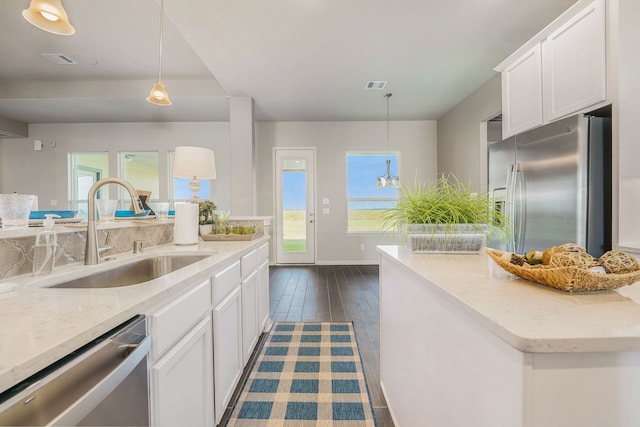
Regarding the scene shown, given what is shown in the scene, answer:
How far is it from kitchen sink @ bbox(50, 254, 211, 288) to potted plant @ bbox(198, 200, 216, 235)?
729 mm

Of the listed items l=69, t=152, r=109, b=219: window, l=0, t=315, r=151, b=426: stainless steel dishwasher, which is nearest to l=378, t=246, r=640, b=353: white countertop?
l=0, t=315, r=151, b=426: stainless steel dishwasher

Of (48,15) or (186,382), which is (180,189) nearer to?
(48,15)

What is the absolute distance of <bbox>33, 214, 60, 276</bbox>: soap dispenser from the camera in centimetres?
104

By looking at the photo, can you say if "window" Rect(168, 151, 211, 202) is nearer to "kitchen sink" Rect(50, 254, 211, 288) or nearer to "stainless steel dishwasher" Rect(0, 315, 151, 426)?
"kitchen sink" Rect(50, 254, 211, 288)

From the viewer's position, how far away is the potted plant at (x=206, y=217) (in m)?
2.41

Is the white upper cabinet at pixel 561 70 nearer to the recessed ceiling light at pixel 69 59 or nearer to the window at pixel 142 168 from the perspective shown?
the recessed ceiling light at pixel 69 59

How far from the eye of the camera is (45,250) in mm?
1057

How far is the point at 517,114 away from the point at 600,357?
2.69 meters

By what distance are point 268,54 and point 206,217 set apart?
75.1 inches

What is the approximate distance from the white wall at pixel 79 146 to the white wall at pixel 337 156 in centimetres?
96

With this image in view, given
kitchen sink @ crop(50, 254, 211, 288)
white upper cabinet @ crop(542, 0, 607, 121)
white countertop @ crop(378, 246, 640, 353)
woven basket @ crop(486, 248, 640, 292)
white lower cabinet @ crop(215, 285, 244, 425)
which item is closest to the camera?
white countertop @ crop(378, 246, 640, 353)

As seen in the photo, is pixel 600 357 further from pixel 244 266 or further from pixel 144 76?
pixel 144 76

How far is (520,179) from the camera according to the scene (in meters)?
2.35

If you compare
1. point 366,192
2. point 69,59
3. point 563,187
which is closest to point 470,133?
point 366,192
